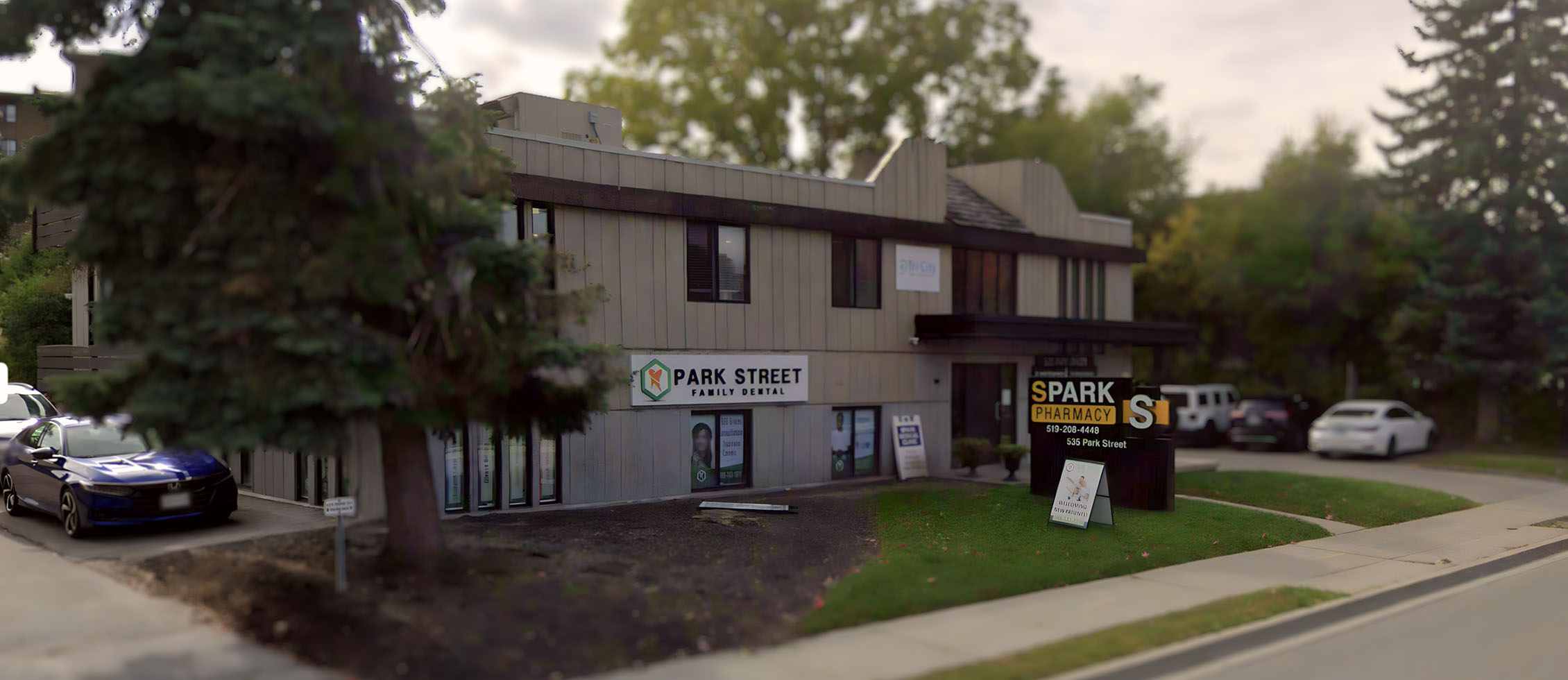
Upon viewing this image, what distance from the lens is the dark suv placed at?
2772 centimetres

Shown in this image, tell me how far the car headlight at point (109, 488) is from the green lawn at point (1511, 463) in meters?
26.2

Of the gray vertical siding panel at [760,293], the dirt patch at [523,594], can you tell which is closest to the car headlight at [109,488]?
the dirt patch at [523,594]

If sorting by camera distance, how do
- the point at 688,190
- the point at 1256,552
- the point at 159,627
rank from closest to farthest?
the point at 159,627 < the point at 1256,552 < the point at 688,190

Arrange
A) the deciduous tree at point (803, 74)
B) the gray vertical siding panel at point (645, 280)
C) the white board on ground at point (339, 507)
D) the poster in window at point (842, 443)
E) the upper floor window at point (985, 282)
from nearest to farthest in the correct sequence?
the white board on ground at point (339, 507) < the gray vertical siding panel at point (645, 280) < the poster in window at point (842, 443) < the upper floor window at point (985, 282) < the deciduous tree at point (803, 74)

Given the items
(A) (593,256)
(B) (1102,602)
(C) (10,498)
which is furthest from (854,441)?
(C) (10,498)

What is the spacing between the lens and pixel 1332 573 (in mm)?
11508

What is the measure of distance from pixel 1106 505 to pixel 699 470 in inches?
252

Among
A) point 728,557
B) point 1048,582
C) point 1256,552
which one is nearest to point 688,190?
point 728,557

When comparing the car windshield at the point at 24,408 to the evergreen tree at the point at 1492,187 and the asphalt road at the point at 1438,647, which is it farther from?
the evergreen tree at the point at 1492,187

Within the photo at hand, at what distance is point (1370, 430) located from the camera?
25562 mm

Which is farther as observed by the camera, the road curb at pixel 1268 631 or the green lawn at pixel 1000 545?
the green lawn at pixel 1000 545

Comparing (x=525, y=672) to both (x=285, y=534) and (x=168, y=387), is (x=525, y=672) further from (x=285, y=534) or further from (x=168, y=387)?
(x=285, y=534)

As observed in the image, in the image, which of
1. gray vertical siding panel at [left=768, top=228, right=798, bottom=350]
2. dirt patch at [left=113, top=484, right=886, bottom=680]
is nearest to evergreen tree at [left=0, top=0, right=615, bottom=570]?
dirt patch at [left=113, top=484, right=886, bottom=680]

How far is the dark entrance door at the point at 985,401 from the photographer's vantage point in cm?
2091
